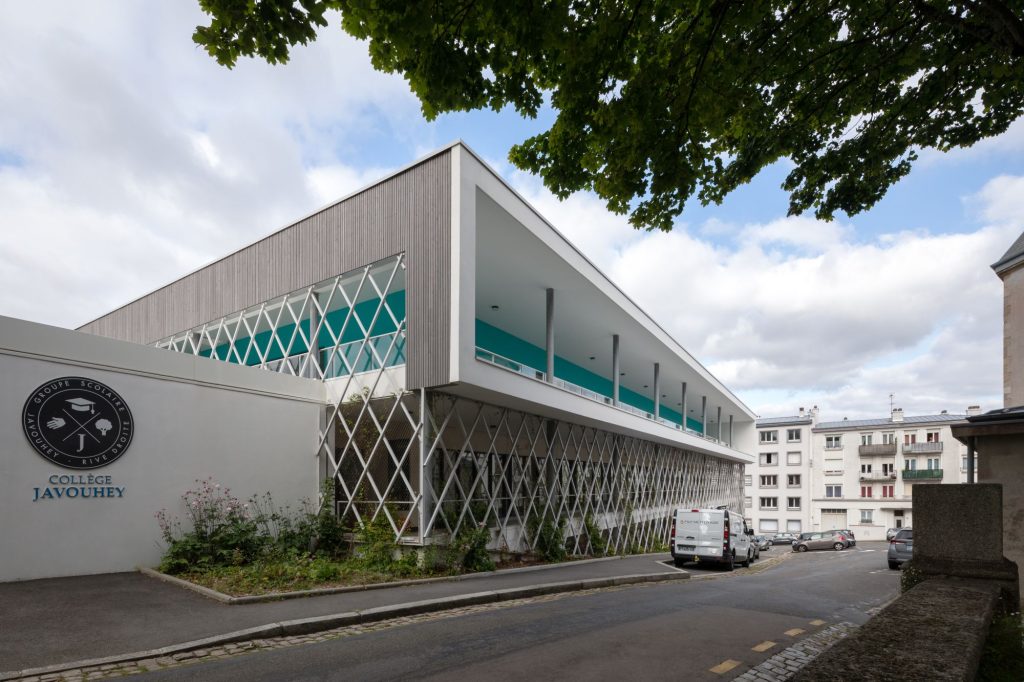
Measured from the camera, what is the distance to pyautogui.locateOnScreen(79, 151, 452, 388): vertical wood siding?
1359 centimetres

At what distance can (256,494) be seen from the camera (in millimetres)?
14164

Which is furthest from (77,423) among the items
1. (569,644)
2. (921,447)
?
(921,447)

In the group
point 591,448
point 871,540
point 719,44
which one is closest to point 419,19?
point 719,44

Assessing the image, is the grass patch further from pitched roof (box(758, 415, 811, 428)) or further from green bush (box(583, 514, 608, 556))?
pitched roof (box(758, 415, 811, 428))

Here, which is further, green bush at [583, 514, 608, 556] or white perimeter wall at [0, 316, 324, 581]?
green bush at [583, 514, 608, 556]

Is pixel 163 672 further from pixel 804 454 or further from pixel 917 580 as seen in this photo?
pixel 804 454

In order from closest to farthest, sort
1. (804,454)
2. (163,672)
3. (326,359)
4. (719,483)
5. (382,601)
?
(163,672) < (382,601) < (326,359) < (719,483) < (804,454)

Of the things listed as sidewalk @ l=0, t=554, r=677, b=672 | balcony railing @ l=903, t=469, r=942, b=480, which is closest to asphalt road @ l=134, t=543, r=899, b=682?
sidewalk @ l=0, t=554, r=677, b=672

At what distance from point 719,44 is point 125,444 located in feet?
39.3

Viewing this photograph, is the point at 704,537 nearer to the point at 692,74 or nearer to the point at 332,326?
the point at 332,326

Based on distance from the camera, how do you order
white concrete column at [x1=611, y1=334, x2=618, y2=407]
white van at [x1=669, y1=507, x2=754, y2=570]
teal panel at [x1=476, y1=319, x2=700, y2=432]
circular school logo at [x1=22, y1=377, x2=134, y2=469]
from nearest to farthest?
circular school logo at [x1=22, y1=377, x2=134, y2=469] < white van at [x1=669, y1=507, x2=754, y2=570] < white concrete column at [x1=611, y1=334, x2=618, y2=407] < teal panel at [x1=476, y1=319, x2=700, y2=432]

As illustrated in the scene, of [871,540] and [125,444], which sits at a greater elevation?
[125,444]

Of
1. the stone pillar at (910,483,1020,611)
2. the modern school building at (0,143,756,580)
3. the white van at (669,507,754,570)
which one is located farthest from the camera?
the white van at (669,507,754,570)

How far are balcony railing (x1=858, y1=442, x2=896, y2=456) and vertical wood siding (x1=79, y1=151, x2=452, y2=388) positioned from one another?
2272 inches
